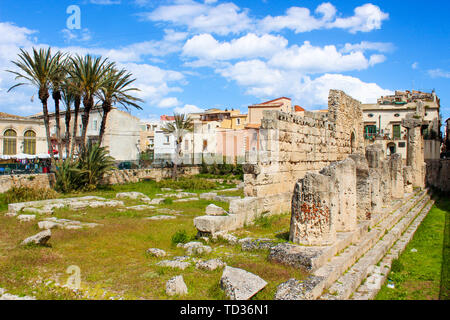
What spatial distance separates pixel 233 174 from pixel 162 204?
56.9 ft

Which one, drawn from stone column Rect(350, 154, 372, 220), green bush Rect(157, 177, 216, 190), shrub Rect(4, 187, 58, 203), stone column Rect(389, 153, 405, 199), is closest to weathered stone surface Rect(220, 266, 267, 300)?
stone column Rect(350, 154, 372, 220)

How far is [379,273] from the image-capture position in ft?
21.5

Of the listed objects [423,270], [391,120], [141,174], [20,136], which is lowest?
[423,270]

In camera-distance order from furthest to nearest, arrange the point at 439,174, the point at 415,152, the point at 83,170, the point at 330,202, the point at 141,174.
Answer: the point at 141,174 → the point at 439,174 → the point at 415,152 → the point at 83,170 → the point at 330,202

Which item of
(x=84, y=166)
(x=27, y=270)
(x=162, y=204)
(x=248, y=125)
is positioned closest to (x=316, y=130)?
(x=162, y=204)

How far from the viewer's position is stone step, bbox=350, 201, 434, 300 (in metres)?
5.54

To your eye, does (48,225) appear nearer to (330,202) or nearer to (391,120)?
(330,202)

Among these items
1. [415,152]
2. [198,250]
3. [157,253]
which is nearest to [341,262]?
[198,250]

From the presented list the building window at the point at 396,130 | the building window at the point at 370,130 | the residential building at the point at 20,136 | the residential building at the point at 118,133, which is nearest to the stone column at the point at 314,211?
the residential building at the point at 118,133

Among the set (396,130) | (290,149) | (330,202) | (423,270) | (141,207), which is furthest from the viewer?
(396,130)

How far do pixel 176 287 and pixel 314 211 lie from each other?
2.88 meters

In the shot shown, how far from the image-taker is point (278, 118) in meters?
11.4
